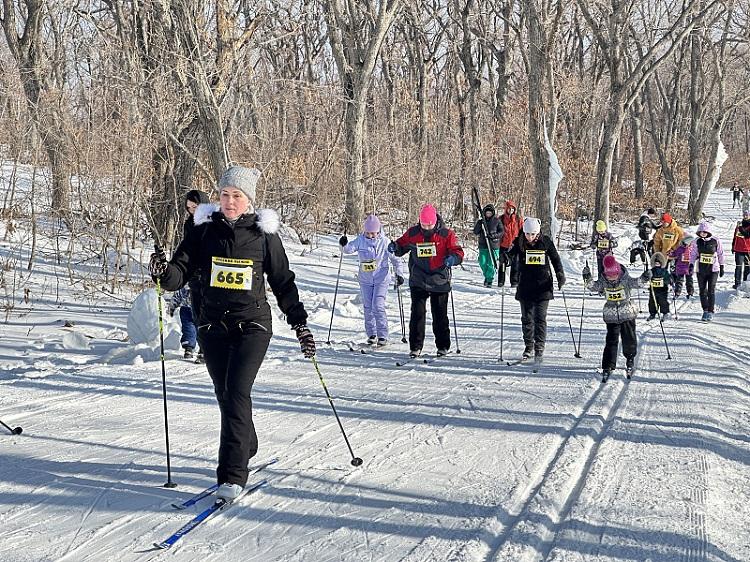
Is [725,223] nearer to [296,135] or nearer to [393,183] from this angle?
[393,183]

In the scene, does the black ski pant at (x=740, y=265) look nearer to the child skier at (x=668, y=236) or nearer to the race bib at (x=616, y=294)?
the child skier at (x=668, y=236)

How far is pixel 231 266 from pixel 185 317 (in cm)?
473

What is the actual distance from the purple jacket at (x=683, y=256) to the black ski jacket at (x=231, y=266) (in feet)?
43.6

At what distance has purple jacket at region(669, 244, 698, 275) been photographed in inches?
648

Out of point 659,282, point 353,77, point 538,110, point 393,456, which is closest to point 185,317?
point 393,456

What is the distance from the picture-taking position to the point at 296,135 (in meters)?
22.8

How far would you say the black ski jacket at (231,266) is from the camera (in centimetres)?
498

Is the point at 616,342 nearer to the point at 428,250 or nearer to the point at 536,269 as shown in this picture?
the point at 536,269

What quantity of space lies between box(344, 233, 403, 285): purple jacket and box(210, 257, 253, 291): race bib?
5.65 meters

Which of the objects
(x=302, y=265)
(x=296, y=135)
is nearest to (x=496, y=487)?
(x=302, y=265)

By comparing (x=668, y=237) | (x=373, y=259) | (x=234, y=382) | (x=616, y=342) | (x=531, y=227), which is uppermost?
(x=531, y=227)

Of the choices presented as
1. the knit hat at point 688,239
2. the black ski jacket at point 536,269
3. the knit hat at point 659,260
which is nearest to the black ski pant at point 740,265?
the knit hat at point 688,239

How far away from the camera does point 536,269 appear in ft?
32.9

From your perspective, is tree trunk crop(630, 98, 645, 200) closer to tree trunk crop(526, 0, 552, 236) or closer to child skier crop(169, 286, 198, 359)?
tree trunk crop(526, 0, 552, 236)
